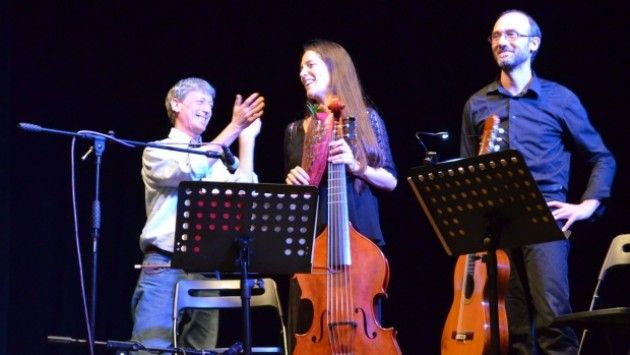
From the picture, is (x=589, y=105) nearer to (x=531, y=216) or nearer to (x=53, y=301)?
(x=531, y=216)

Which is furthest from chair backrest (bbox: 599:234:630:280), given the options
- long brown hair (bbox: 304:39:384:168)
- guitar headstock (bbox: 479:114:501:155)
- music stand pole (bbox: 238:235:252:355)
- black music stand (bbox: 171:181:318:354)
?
music stand pole (bbox: 238:235:252:355)

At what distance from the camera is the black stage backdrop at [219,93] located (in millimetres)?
5336

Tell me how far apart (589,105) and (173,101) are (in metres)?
2.34

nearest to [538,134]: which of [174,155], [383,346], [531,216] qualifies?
[531,216]

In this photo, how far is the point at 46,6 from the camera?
5.75m

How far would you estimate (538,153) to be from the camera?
419cm

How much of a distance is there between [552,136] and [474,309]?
923mm

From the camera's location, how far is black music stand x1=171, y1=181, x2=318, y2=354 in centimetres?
350

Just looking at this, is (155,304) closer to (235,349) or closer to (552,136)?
(235,349)

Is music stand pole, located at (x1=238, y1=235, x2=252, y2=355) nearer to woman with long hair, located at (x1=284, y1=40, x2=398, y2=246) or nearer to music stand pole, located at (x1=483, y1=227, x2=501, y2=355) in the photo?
woman with long hair, located at (x1=284, y1=40, x2=398, y2=246)

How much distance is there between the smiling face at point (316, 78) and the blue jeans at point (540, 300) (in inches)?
45.1

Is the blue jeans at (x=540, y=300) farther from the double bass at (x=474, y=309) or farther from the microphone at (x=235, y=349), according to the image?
the microphone at (x=235, y=349)

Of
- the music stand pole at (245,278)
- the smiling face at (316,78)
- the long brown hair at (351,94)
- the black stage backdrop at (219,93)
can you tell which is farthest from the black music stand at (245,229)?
the black stage backdrop at (219,93)

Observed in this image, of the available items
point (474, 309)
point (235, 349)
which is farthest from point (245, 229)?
point (474, 309)
